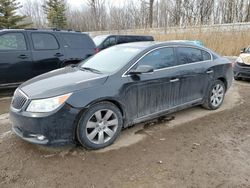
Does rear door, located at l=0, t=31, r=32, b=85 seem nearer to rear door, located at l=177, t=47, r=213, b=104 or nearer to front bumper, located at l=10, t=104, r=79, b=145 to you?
front bumper, located at l=10, t=104, r=79, b=145

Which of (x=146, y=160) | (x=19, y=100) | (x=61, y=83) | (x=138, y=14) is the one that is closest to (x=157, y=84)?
(x=146, y=160)

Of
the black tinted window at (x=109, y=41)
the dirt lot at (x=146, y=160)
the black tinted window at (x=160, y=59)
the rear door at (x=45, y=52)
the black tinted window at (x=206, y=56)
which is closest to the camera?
the dirt lot at (x=146, y=160)

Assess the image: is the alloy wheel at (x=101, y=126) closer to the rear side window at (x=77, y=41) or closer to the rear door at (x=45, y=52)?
the rear door at (x=45, y=52)

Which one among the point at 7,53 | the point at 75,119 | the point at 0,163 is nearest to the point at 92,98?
the point at 75,119

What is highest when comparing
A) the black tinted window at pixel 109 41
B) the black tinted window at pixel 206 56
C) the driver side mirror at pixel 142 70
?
the black tinted window at pixel 109 41

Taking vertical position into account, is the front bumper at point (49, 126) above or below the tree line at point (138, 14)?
below

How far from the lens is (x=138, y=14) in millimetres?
32625

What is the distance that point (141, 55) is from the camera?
3910 millimetres

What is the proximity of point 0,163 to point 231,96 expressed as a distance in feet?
18.6

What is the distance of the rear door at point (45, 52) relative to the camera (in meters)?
6.45

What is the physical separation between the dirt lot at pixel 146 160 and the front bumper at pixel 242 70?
402 centimetres

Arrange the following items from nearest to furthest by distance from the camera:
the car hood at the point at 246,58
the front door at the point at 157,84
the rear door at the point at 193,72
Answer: the front door at the point at 157,84, the rear door at the point at 193,72, the car hood at the point at 246,58

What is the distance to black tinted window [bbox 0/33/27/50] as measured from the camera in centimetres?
606

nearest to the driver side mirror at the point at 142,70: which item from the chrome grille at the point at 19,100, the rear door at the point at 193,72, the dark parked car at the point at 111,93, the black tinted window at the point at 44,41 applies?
the dark parked car at the point at 111,93
